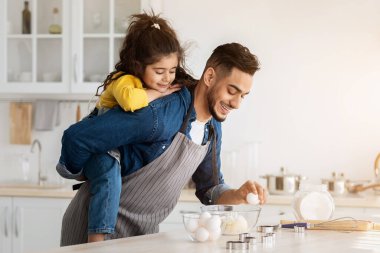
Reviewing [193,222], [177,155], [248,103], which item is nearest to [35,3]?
[248,103]

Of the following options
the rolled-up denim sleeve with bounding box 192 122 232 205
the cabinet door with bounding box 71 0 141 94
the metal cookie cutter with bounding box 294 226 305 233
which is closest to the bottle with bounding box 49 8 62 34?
the cabinet door with bounding box 71 0 141 94

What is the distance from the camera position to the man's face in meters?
2.72

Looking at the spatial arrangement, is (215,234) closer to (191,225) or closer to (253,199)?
(191,225)

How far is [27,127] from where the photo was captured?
5531 mm

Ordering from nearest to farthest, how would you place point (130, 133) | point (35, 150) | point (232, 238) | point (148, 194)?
point (232, 238) < point (130, 133) < point (148, 194) < point (35, 150)

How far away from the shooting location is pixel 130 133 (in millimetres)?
2561

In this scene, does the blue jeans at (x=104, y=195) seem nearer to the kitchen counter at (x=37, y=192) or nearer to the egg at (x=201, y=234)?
the egg at (x=201, y=234)

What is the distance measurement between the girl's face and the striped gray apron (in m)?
0.15

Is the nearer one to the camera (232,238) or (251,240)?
(251,240)

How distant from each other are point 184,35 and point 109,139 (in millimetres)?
2883

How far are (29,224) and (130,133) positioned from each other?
2583 millimetres

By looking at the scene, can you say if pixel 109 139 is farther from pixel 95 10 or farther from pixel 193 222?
pixel 95 10

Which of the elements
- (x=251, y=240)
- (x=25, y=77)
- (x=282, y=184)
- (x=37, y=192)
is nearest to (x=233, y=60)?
(x=251, y=240)

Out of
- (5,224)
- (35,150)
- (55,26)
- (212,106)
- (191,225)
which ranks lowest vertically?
(5,224)
